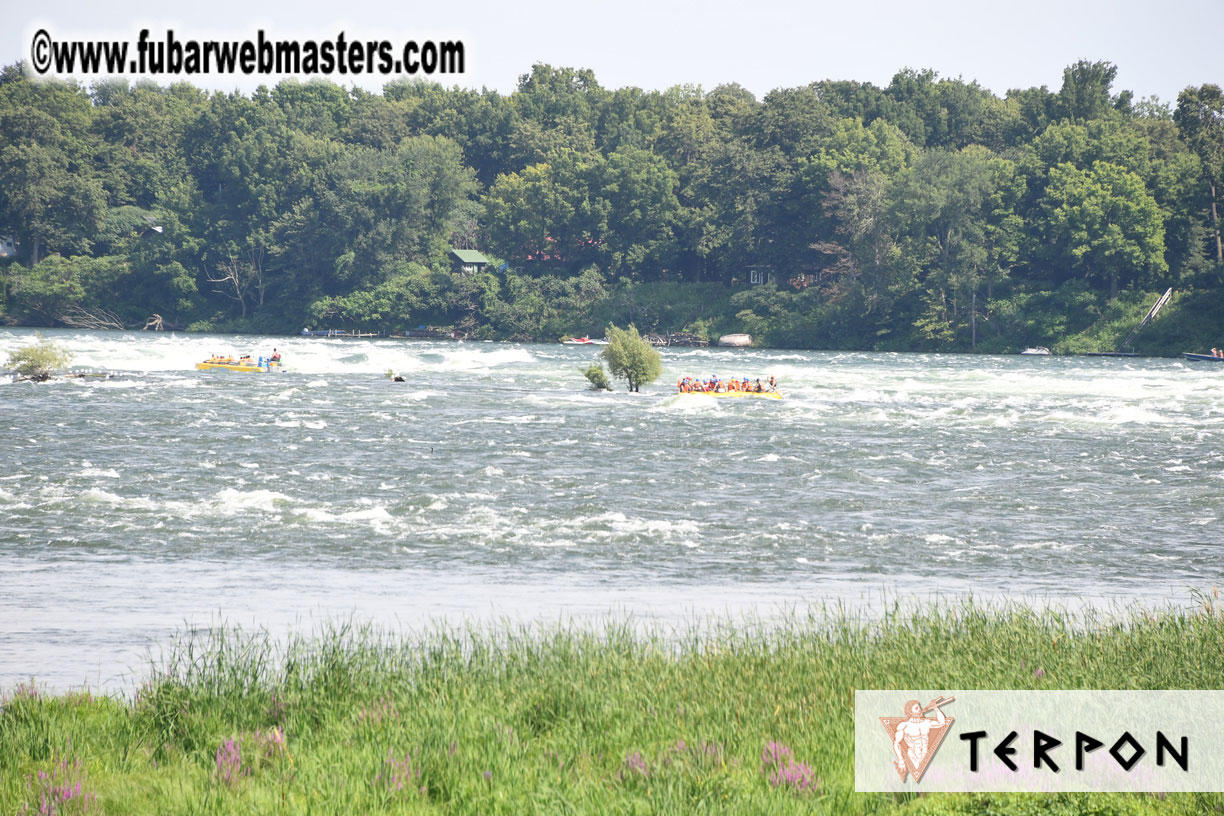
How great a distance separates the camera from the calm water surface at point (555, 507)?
1839cm

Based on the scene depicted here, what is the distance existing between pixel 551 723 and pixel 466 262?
130 metres

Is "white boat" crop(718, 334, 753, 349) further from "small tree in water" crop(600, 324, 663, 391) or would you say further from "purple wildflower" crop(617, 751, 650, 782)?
"purple wildflower" crop(617, 751, 650, 782)

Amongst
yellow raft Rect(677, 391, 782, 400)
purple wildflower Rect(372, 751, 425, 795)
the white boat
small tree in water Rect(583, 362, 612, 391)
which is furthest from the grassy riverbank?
the white boat

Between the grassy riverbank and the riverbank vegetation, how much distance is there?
98.8 m

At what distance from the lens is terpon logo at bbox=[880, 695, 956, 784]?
9.19 meters

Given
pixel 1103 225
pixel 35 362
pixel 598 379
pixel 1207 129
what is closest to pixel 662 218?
pixel 1103 225

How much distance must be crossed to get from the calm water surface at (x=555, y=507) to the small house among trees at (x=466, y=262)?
271ft

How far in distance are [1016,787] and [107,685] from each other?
351 inches

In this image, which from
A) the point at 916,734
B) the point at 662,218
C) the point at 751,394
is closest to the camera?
the point at 916,734

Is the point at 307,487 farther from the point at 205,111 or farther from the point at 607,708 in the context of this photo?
the point at 205,111

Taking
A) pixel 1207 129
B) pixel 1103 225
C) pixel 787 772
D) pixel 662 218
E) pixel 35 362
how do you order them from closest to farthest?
pixel 787 772, pixel 35 362, pixel 1103 225, pixel 1207 129, pixel 662 218

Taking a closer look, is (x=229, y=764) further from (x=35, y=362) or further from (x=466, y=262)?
(x=466, y=262)

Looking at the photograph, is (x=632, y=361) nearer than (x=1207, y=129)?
Yes

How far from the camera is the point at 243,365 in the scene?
73.7 meters
